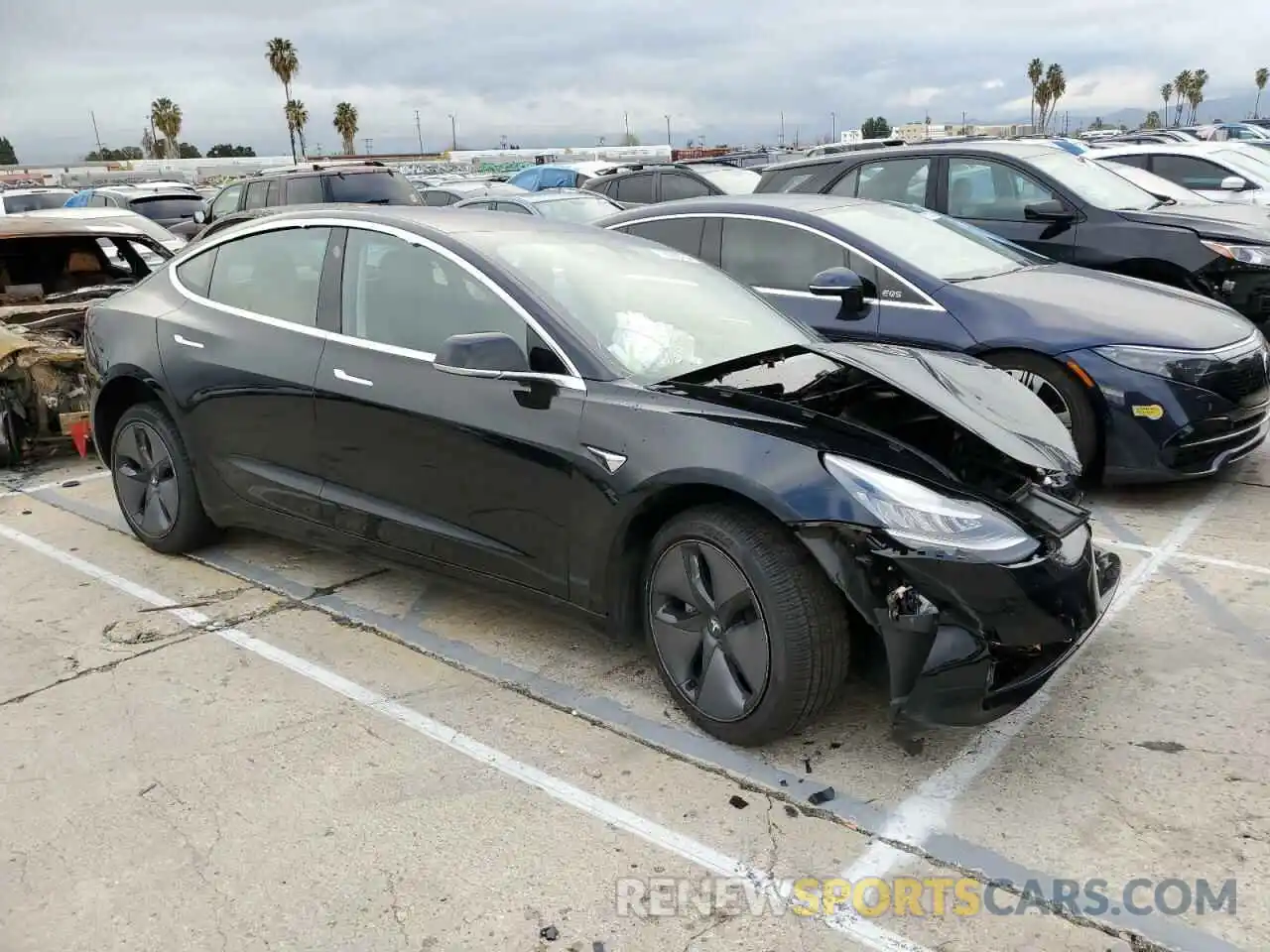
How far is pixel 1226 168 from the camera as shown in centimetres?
1248

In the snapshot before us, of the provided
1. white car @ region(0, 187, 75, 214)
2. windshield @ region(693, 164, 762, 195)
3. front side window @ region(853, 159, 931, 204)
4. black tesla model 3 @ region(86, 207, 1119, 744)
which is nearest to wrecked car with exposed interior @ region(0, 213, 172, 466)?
black tesla model 3 @ region(86, 207, 1119, 744)

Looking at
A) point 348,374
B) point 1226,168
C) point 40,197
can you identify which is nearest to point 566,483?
point 348,374

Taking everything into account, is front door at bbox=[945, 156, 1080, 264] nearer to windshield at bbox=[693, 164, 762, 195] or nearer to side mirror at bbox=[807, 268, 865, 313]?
side mirror at bbox=[807, 268, 865, 313]

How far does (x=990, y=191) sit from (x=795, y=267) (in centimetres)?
251

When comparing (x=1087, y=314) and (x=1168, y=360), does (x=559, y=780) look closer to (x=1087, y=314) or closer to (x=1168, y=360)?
(x=1168, y=360)

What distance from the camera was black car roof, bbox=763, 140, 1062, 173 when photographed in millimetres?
7727

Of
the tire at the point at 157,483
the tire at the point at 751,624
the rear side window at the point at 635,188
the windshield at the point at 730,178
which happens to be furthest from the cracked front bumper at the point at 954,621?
the rear side window at the point at 635,188

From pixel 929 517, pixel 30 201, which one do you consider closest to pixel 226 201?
pixel 30 201

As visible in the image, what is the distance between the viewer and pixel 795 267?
6043mm

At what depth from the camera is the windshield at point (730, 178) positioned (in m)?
13.2

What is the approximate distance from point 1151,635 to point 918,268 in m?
2.52

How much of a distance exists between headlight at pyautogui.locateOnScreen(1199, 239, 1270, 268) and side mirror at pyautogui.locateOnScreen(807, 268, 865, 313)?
3436 mm

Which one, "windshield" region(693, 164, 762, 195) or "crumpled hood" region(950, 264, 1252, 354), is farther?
"windshield" region(693, 164, 762, 195)

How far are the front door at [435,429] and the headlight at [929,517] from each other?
96 centimetres
